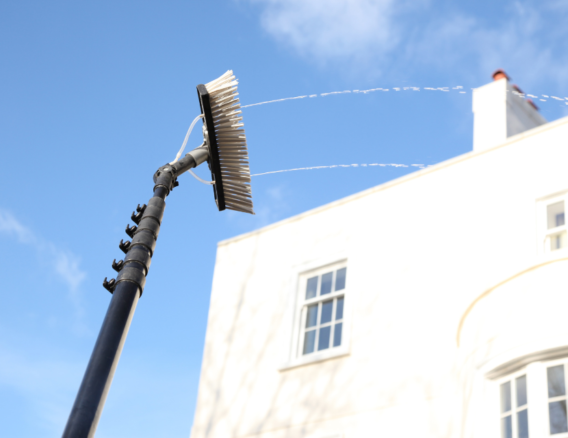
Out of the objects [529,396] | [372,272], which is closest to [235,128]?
[529,396]

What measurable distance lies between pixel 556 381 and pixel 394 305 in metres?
3.54

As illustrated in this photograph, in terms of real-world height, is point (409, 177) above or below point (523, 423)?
above

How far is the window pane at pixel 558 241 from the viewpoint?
9164mm

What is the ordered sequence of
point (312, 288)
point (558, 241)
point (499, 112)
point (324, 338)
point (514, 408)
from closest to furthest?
point (514, 408), point (558, 241), point (324, 338), point (312, 288), point (499, 112)

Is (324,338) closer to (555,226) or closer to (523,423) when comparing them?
(555,226)

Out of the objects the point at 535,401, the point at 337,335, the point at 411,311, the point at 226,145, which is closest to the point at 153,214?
the point at 226,145

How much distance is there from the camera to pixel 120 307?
10.8 feet

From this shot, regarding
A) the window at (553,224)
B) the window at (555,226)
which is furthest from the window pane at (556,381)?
the window at (555,226)

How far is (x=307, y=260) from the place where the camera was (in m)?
12.0

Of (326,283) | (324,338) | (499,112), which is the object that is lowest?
(324,338)

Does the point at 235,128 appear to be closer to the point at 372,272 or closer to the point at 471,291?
the point at 471,291

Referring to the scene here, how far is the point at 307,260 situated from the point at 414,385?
11.0ft

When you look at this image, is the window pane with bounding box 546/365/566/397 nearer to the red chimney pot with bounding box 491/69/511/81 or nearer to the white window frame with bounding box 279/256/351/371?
the white window frame with bounding box 279/256/351/371

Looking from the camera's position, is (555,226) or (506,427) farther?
(555,226)
